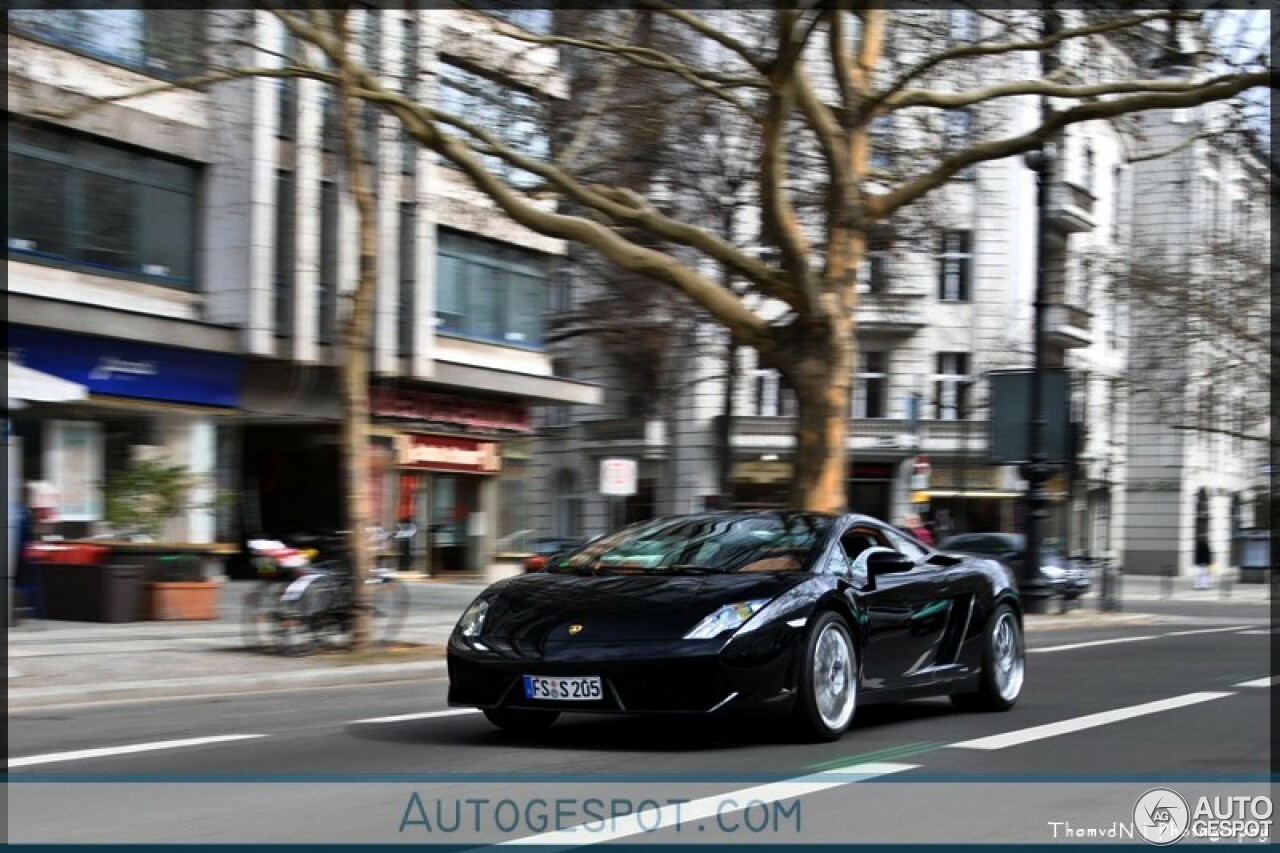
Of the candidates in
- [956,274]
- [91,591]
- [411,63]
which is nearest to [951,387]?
[956,274]

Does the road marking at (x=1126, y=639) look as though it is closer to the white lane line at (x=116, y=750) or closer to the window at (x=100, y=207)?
the white lane line at (x=116, y=750)

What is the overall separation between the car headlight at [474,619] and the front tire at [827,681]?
5.43 feet

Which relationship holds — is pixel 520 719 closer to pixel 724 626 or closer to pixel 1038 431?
pixel 724 626

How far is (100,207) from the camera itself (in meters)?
25.3

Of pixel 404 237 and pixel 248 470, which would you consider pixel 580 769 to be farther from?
pixel 248 470

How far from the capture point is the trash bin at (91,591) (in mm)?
18984

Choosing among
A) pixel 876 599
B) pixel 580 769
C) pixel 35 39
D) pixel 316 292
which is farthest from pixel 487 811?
pixel 316 292

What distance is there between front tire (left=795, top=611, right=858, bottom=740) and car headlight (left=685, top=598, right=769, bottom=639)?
364 mm

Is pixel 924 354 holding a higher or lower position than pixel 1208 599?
higher

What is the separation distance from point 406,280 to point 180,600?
13020 mm

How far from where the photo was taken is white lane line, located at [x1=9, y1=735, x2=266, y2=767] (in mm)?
8133

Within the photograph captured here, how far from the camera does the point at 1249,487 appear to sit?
68.9m

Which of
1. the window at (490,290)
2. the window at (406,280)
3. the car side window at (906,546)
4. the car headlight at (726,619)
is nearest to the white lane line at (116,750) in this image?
the car headlight at (726,619)

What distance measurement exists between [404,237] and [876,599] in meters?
23.7
